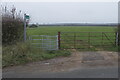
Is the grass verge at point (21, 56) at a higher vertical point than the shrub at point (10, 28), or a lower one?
lower

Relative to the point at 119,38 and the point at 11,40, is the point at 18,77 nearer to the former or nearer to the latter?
the point at 11,40

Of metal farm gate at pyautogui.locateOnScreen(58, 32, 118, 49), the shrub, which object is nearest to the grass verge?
the shrub

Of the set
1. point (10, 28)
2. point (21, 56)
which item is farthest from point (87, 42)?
point (21, 56)

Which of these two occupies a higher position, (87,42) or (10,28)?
(10,28)

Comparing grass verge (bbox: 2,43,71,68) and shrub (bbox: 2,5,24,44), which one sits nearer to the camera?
grass verge (bbox: 2,43,71,68)

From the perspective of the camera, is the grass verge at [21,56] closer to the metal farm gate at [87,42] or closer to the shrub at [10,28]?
the shrub at [10,28]

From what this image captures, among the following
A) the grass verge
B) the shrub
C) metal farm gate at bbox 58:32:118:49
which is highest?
the shrub

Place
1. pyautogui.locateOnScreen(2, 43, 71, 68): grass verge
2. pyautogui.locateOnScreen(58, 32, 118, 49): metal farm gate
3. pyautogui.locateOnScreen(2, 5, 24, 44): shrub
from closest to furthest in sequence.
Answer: pyautogui.locateOnScreen(2, 43, 71, 68): grass verge → pyautogui.locateOnScreen(2, 5, 24, 44): shrub → pyautogui.locateOnScreen(58, 32, 118, 49): metal farm gate

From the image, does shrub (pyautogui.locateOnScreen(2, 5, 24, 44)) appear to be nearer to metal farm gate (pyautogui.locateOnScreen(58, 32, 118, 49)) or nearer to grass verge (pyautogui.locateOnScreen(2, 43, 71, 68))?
grass verge (pyautogui.locateOnScreen(2, 43, 71, 68))

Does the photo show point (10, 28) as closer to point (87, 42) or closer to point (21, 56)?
point (21, 56)

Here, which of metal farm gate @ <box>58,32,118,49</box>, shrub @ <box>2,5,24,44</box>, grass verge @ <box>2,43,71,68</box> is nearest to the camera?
grass verge @ <box>2,43,71,68</box>

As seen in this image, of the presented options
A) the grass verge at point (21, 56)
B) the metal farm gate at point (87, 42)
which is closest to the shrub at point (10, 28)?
the grass verge at point (21, 56)

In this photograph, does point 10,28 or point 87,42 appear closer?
point 10,28

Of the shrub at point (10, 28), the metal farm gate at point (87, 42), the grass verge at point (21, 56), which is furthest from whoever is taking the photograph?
the metal farm gate at point (87, 42)
